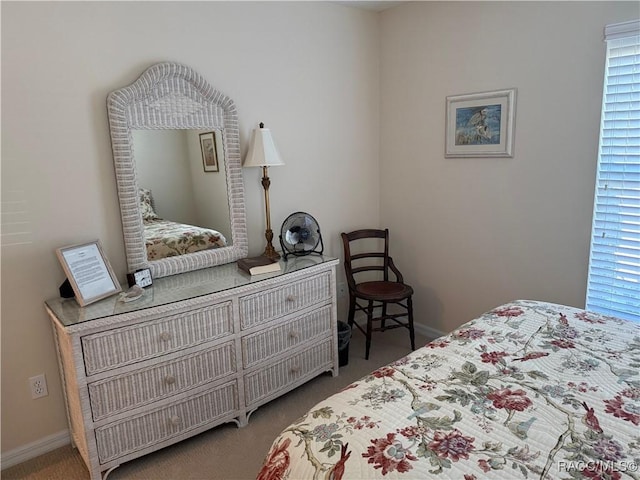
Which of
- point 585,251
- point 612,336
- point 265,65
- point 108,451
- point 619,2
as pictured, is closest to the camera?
point 612,336

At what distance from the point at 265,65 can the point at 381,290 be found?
68.8 inches

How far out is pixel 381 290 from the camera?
3195 millimetres

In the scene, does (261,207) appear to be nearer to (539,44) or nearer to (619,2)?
(539,44)

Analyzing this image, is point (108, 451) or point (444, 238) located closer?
point (108, 451)

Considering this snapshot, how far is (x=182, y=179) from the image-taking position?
2557 mm

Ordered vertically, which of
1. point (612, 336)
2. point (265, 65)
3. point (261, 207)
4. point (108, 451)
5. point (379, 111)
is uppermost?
point (265, 65)

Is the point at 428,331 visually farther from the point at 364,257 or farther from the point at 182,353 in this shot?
the point at 182,353

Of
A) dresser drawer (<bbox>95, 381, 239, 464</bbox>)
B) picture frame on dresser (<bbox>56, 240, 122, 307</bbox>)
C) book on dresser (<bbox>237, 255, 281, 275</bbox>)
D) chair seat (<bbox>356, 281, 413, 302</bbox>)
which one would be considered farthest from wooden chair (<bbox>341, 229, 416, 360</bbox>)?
picture frame on dresser (<bbox>56, 240, 122, 307</bbox>)

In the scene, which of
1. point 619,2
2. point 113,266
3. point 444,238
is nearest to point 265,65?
point 113,266

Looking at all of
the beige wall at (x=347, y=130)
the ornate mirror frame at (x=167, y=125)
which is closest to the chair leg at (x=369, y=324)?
the beige wall at (x=347, y=130)

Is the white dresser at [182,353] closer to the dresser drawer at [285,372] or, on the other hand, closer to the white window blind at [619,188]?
the dresser drawer at [285,372]

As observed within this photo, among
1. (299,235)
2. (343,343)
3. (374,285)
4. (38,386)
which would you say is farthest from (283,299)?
(38,386)

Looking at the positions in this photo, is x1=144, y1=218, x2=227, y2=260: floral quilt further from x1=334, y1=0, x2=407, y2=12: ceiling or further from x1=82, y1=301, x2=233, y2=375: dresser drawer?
x1=334, y1=0, x2=407, y2=12: ceiling

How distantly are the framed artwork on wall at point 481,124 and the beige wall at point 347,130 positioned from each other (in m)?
0.07
